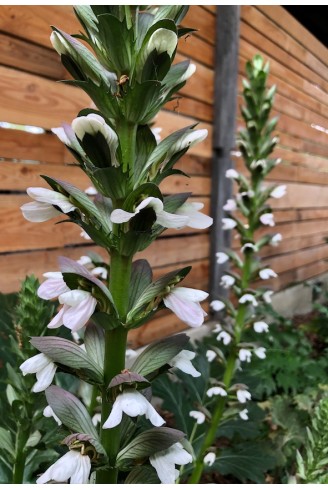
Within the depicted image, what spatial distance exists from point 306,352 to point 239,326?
188cm

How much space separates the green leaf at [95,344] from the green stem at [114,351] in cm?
3

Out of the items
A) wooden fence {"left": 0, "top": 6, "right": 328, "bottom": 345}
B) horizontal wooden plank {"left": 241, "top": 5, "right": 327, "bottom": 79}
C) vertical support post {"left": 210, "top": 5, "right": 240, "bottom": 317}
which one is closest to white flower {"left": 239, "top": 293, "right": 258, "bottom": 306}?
wooden fence {"left": 0, "top": 6, "right": 328, "bottom": 345}

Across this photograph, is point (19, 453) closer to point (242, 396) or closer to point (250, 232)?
point (242, 396)

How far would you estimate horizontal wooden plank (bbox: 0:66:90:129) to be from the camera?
1923 millimetres

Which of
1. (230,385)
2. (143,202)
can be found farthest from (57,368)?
(230,385)

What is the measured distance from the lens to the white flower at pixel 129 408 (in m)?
0.60

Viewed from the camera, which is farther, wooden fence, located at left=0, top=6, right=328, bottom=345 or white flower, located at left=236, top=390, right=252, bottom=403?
wooden fence, located at left=0, top=6, right=328, bottom=345

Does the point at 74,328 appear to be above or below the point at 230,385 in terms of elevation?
above

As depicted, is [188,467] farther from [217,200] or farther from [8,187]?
[217,200]

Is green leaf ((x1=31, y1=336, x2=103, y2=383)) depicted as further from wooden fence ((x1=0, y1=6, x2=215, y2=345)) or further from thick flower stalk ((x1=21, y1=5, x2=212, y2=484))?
wooden fence ((x1=0, y1=6, x2=215, y2=345))

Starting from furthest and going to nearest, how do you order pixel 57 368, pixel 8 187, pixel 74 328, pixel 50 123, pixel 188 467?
pixel 50 123 < pixel 8 187 < pixel 188 467 < pixel 57 368 < pixel 74 328

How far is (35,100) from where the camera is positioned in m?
2.07

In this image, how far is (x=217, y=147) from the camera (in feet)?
11.6

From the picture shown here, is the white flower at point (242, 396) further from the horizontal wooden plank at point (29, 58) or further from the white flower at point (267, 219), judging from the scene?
the horizontal wooden plank at point (29, 58)
